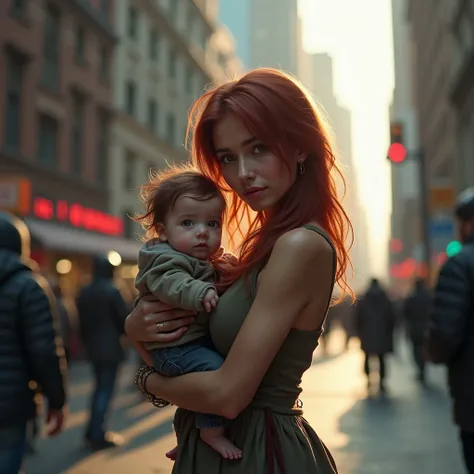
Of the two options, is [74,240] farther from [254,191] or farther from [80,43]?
[254,191]

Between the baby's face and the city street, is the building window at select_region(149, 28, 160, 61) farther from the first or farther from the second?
the baby's face

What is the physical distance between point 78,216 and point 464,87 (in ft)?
51.6

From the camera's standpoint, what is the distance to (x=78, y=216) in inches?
927

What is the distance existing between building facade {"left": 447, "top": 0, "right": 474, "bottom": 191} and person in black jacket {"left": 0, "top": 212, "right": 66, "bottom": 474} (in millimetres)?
23096

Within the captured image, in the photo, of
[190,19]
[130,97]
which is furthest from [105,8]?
[190,19]

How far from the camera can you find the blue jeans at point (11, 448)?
11.4ft

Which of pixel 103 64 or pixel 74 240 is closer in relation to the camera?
pixel 74 240

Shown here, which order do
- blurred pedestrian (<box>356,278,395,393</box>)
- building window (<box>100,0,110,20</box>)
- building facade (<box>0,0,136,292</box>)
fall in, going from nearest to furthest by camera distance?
blurred pedestrian (<box>356,278,395,393</box>), building facade (<box>0,0,136,292</box>), building window (<box>100,0,110,20</box>)

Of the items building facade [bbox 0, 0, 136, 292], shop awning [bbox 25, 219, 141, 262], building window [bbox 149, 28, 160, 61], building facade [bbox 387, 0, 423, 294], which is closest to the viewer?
shop awning [bbox 25, 219, 141, 262]

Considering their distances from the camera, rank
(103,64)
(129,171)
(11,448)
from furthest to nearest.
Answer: (129,171)
(103,64)
(11,448)

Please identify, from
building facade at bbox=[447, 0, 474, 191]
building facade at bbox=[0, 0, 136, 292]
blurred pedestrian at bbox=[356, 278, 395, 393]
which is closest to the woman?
blurred pedestrian at bbox=[356, 278, 395, 393]

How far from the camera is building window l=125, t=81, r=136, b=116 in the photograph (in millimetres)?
31047

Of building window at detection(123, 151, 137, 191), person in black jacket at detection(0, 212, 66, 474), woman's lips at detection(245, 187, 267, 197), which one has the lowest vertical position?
person in black jacket at detection(0, 212, 66, 474)

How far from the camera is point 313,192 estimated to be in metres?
2.09
